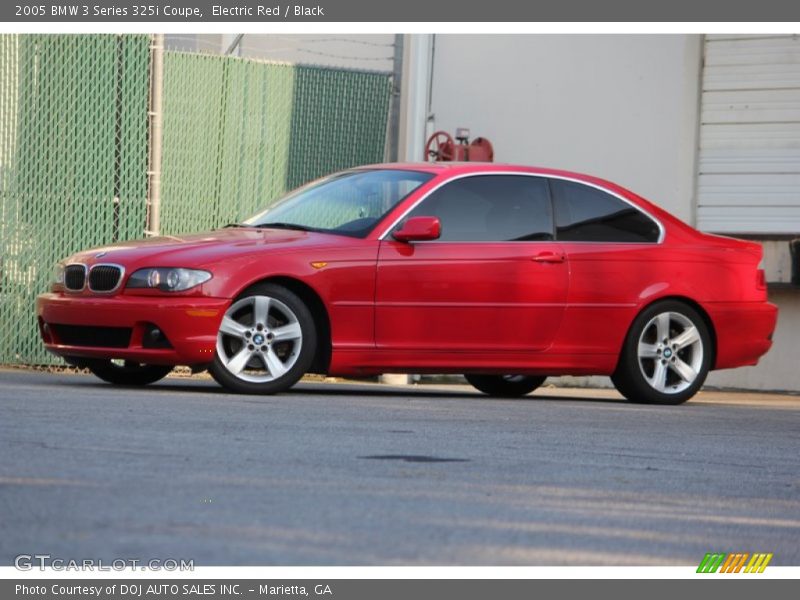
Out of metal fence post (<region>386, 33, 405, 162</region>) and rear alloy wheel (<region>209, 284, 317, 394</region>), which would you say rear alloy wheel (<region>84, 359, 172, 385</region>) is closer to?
rear alloy wheel (<region>209, 284, 317, 394</region>)

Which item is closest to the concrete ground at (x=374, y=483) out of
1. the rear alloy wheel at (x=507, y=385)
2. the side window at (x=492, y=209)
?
the side window at (x=492, y=209)

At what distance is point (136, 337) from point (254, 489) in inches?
174

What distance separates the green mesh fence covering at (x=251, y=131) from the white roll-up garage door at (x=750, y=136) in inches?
117

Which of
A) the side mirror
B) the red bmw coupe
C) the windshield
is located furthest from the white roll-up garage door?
the side mirror

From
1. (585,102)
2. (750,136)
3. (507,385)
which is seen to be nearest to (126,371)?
(507,385)

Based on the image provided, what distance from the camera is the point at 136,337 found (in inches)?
390

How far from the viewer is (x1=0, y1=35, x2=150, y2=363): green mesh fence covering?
1399cm

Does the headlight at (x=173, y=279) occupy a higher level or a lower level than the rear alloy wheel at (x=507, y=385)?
higher

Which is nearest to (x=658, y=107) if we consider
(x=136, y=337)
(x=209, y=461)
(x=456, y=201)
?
(x=456, y=201)

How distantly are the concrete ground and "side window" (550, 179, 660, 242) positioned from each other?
1.87m

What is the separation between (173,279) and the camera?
988cm

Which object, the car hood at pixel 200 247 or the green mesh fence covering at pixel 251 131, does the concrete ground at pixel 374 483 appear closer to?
the car hood at pixel 200 247

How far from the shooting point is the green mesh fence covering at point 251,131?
14.9m
